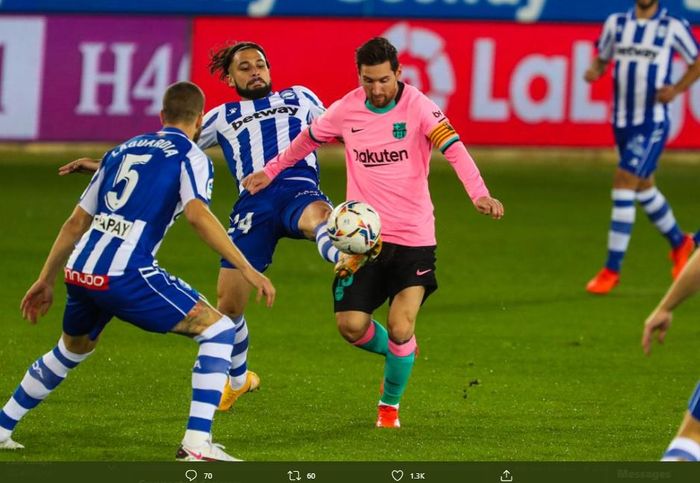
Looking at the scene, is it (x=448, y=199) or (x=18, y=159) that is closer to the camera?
(x=448, y=199)

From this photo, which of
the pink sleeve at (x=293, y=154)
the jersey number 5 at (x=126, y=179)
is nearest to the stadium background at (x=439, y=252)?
the jersey number 5 at (x=126, y=179)

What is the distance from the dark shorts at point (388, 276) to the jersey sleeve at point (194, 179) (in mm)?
1343

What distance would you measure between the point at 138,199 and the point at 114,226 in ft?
0.52

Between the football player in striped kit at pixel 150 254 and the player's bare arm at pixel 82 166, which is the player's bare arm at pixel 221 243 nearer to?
the football player in striped kit at pixel 150 254

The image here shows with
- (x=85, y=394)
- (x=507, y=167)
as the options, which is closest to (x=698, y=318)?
(x=85, y=394)

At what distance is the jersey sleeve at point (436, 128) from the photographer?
7621 mm

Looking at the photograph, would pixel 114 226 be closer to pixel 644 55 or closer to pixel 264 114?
pixel 264 114

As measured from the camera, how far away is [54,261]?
6707 mm

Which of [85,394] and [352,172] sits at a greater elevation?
[352,172]

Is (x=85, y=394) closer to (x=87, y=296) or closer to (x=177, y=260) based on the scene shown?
(x=87, y=296)

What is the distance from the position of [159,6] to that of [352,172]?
1162cm

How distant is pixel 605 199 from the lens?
17547mm
